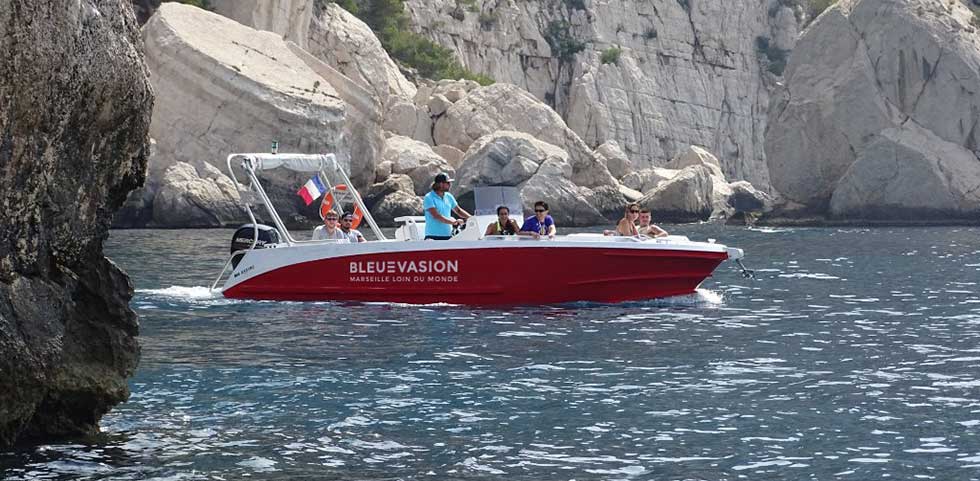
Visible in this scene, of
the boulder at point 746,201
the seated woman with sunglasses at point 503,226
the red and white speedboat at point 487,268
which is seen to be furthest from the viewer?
the boulder at point 746,201

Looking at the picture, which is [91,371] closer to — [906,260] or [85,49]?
[85,49]

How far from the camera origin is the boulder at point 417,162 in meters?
54.0

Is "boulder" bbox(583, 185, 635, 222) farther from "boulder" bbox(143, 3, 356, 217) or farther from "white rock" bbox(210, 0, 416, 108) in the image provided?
"boulder" bbox(143, 3, 356, 217)

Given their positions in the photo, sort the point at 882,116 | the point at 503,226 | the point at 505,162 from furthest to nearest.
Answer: the point at 882,116
the point at 505,162
the point at 503,226

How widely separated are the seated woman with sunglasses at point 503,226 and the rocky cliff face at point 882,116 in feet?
127

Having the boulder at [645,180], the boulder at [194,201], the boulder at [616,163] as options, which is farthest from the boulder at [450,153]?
the boulder at [194,201]

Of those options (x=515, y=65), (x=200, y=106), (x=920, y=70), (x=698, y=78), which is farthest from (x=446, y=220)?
(x=698, y=78)

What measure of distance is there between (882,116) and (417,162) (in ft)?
64.7

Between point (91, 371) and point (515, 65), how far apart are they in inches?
3020

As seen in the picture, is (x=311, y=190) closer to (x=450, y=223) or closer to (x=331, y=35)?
(x=450, y=223)

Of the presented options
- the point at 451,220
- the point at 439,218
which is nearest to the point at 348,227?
Result: the point at 439,218

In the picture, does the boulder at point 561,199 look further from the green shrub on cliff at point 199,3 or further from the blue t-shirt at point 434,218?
the blue t-shirt at point 434,218

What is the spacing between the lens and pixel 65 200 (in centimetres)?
875

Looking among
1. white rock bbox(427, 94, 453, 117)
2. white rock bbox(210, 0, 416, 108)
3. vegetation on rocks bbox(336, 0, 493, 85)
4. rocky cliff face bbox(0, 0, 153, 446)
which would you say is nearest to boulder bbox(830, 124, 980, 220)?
white rock bbox(427, 94, 453, 117)
